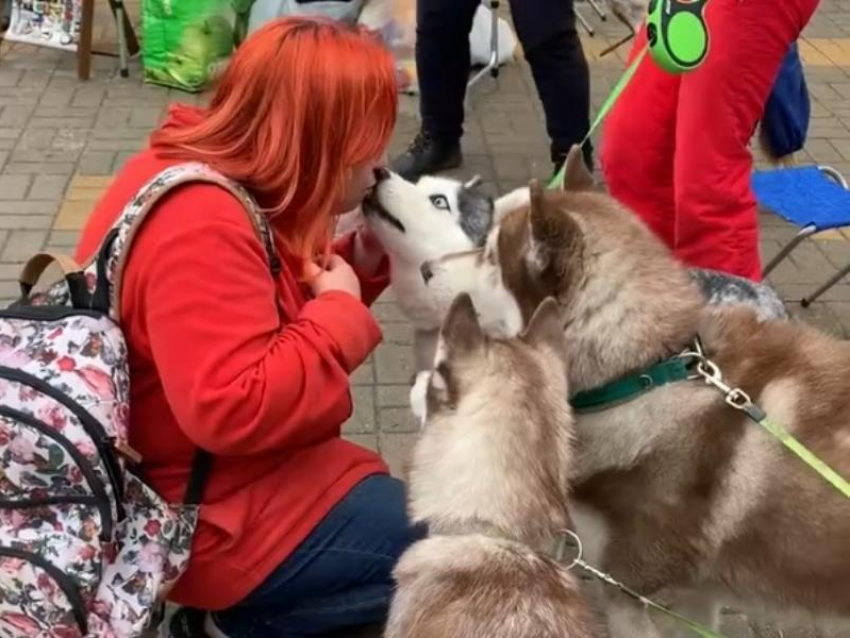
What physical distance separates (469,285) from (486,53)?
4.61m

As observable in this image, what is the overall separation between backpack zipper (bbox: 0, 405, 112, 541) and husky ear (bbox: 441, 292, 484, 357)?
0.72 m

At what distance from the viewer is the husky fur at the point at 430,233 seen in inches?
116

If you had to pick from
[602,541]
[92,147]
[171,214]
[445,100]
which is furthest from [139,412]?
[92,147]

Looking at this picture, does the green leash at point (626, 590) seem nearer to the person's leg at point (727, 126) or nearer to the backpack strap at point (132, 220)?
the backpack strap at point (132, 220)

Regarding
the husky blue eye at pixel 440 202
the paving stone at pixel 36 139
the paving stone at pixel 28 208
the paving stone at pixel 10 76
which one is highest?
the husky blue eye at pixel 440 202

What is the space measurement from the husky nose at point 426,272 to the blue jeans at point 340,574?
546 millimetres

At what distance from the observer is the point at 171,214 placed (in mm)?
2152

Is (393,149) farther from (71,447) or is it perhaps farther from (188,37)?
(71,447)

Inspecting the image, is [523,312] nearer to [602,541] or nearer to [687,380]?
[687,380]

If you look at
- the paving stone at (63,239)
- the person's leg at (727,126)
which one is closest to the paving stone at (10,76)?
the paving stone at (63,239)

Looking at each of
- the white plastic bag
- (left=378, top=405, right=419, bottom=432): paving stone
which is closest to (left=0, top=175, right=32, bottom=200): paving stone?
(left=378, top=405, right=419, bottom=432): paving stone

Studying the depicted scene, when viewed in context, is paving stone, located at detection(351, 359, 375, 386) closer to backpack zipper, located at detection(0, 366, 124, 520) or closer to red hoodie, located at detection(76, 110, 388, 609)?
red hoodie, located at detection(76, 110, 388, 609)

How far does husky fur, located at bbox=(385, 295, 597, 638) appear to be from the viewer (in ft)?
6.57

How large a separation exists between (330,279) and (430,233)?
1.94 feet
